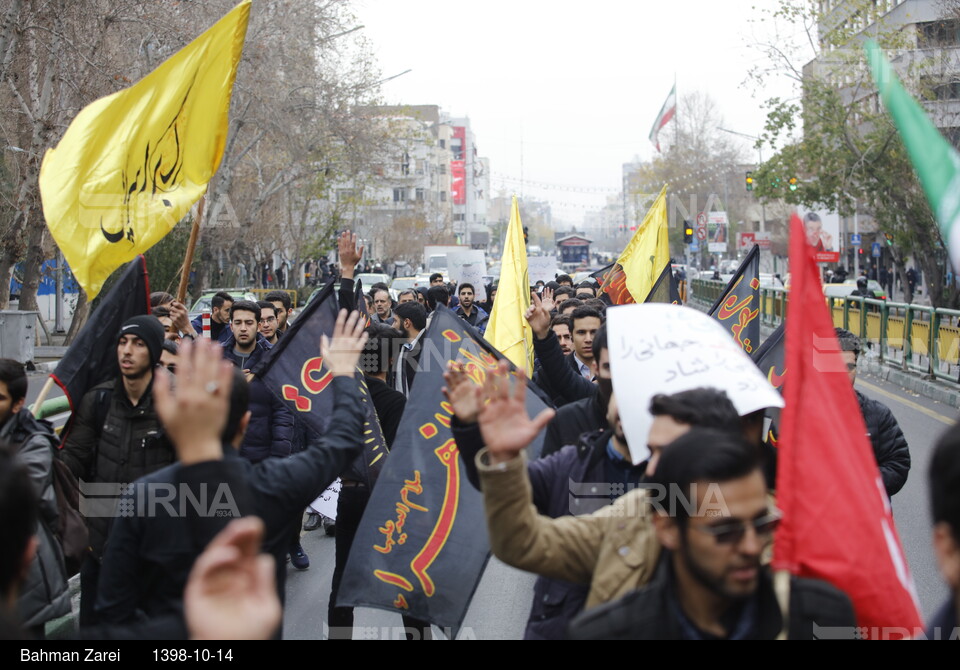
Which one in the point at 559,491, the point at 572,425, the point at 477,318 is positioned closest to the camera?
the point at 559,491

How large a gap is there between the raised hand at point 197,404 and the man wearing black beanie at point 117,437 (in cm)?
198

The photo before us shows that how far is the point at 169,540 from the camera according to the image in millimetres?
3012

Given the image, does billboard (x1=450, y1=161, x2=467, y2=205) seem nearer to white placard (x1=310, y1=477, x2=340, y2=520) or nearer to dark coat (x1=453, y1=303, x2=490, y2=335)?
dark coat (x1=453, y1=303, x2=490, y2=335)

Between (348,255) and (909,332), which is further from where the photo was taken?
(909,332)

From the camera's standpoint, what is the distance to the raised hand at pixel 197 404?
249 centimetres

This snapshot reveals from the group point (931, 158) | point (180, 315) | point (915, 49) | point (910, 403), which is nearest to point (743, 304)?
point (180, 315)

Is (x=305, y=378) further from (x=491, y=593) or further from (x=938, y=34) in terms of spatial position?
(x=938, y=34)

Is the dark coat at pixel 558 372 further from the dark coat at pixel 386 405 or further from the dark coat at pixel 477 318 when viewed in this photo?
the dark coat at pixel 477 318

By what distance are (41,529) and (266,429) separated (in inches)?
99.2

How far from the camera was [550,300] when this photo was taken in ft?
36.5

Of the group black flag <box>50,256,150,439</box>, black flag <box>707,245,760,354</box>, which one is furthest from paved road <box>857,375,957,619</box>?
black flag <box>50,256,150,439</box>

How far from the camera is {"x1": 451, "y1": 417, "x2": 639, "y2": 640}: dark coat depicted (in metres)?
3.20

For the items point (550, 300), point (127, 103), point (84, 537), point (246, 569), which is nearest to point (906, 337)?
point (550, 300)
